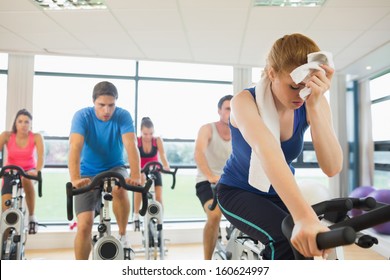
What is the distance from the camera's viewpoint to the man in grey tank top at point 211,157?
232cm

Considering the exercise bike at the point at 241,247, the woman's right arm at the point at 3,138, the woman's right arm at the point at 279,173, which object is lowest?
the exercise bike at the point at 241,247

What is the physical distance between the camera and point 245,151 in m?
0.97

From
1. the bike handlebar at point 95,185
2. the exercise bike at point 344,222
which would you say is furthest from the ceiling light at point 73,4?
the exercise bike at point 344,222

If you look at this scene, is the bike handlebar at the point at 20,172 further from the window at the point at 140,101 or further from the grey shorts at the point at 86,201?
the grey shorts at the point at 86,201

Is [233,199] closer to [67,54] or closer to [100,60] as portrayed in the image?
[100,60]

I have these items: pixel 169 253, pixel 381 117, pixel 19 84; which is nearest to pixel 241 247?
pixel 381 117

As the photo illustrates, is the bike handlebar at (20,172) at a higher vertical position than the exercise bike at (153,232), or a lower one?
higher

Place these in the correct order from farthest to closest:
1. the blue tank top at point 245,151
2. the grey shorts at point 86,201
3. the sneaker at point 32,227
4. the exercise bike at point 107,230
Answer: the sneaker at point 32,227 → the grey shorts at point 86,201 → the exercise bike at point 107,230 → the blue tank top at point 245,151

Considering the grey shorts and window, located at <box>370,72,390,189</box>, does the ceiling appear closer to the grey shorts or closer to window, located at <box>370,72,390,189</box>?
window, located at <box>370,72,390,189</box>

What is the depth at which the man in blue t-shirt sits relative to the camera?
1.74 metres

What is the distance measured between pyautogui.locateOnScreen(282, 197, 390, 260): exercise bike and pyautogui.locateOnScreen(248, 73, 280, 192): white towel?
0.66 feet

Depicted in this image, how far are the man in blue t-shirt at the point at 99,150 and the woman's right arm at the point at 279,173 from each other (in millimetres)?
1047
